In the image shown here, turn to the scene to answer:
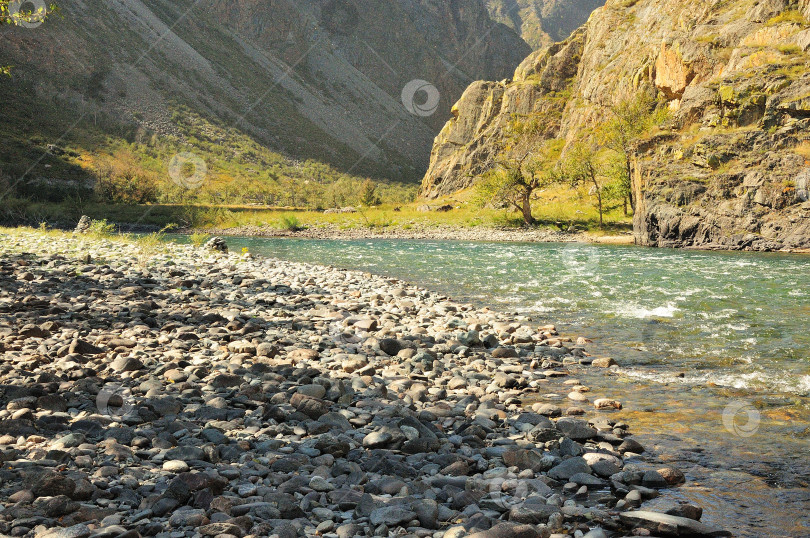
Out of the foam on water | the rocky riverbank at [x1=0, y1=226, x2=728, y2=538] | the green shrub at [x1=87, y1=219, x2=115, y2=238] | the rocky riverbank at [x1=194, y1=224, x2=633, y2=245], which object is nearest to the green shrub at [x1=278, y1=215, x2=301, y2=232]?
the rocky riverbank at [x1=194, y1=224, x2=633, y2=245]

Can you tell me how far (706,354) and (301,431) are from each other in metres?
7.92

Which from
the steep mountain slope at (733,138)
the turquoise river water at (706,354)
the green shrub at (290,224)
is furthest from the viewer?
the green shrub at (290,224)

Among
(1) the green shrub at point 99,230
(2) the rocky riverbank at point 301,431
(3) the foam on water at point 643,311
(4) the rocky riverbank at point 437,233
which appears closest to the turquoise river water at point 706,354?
(3) the foam on water at point 643,311

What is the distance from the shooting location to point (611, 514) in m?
4.60

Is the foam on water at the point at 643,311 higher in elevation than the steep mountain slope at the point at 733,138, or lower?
lower

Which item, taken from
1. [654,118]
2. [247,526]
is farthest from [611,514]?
[654,118]

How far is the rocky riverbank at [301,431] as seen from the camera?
4.25m

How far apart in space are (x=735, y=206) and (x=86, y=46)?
153 meters

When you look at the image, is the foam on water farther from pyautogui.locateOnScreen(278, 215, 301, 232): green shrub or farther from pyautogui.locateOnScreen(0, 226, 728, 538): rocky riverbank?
pyautogui.locateOnScreen(278, 215, 301, 232): green shrub

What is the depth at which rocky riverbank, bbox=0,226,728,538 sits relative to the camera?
4250mm

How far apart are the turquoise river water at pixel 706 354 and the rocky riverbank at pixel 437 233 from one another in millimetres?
22494

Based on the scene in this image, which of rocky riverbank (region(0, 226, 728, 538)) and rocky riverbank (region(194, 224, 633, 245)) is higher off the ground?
rocky riverbank (region(194, 224, 633, 245))

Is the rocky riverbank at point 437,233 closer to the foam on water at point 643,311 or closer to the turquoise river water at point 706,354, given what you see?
the turquoise river water at point 706,354

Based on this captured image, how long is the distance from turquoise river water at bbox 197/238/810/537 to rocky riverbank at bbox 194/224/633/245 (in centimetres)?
2249
